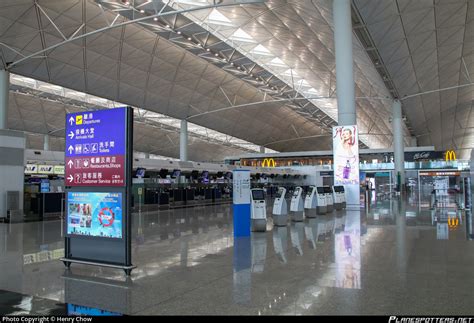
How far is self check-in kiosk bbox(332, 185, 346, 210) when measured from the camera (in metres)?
20.8

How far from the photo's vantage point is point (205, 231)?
42.0 ft

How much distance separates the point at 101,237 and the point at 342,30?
57.8 ft

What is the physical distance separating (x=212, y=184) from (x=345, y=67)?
1868cm

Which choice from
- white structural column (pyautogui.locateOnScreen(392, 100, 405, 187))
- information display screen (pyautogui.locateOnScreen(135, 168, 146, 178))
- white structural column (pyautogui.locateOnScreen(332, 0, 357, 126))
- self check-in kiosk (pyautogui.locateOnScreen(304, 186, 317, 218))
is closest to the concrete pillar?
information display screen (pyautogui.locateOnScreen(135, 168, 146, 178))

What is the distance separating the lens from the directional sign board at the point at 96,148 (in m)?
6.43

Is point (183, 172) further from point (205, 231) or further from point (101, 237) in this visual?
point (101, 237)

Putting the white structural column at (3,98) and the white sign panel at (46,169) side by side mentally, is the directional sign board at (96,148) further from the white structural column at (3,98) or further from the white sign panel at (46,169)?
the white structural column at (3,98)

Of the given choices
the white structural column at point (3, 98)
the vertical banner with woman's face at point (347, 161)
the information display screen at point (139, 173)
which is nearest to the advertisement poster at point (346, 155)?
the vertical banner with woman's face at point (347, 161)

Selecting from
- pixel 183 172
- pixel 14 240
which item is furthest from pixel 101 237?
pixel 183 172

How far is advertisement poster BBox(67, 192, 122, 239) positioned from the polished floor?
0.70m

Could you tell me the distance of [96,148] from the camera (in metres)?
6.72

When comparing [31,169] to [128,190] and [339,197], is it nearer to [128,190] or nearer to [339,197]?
[339,197]

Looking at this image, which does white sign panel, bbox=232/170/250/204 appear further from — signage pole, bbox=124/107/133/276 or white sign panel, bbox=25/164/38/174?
white sign panel, bbox=25/164/38/174

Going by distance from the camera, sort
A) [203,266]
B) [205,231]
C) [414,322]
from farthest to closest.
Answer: [205,231]
[203,266]
[414,322]
